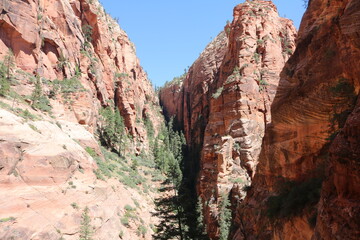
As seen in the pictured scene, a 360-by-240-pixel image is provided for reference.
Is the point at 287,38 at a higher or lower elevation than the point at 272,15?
lower

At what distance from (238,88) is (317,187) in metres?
31.4

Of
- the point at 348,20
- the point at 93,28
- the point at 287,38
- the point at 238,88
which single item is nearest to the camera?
the point at 348,20

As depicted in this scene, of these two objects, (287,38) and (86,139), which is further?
(287,38)

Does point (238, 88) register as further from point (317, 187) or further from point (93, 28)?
point (93, 28)

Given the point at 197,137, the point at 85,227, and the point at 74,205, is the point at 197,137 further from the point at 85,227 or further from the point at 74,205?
the point at 85,227

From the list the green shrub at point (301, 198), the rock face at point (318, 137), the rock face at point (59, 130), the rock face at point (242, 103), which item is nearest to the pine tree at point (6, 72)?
the rock face at point (59, 130)

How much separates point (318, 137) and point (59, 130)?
2961cm

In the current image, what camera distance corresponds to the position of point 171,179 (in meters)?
43.8

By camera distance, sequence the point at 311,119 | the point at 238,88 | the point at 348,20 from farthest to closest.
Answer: the point at 238,88, the point at 311,119, the point at 348,20

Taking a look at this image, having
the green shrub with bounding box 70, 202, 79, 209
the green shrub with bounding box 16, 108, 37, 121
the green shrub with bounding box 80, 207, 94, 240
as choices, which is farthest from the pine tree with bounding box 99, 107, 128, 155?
the green shrub with bounding box 80, 207, 94, 240

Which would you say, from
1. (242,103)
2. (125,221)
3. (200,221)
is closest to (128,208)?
(125,221)

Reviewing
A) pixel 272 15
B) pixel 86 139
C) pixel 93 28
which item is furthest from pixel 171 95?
pixel 86 139

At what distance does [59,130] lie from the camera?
30.4m

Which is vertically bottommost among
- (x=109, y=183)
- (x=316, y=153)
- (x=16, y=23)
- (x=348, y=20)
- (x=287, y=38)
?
(x=109, y=183)
